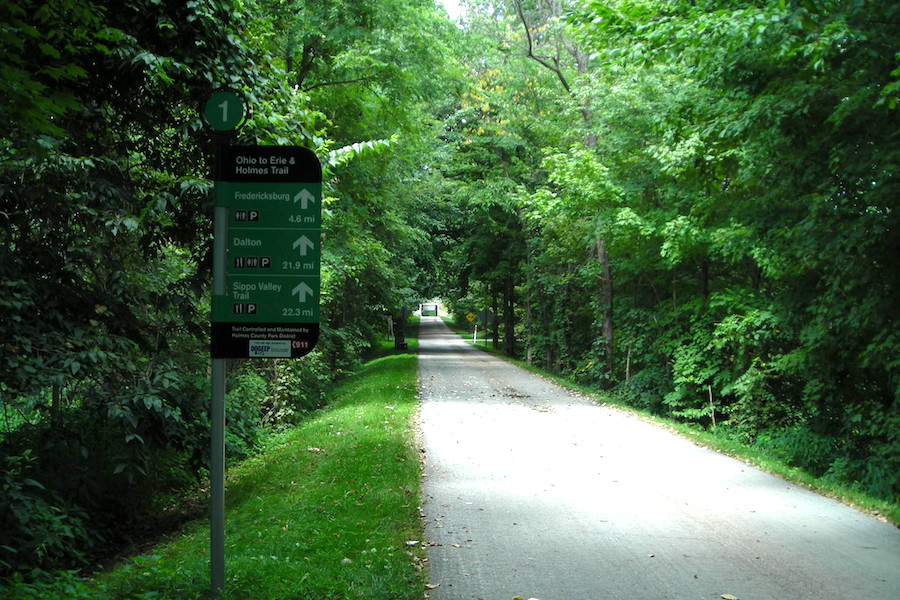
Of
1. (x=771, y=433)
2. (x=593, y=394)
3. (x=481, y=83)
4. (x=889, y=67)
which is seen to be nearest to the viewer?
(x=889, y=67)

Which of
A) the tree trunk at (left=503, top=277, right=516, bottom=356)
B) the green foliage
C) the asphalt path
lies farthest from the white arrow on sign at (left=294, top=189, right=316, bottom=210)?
the tree trunk at (left=503, top=277, right=516, bottom=356)

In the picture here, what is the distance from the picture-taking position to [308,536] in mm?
6148

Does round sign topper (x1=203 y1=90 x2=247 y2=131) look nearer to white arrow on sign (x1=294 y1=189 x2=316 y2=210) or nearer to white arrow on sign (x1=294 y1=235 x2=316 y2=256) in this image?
white arrow on sign (x1=294 y1=189 x2=316 y2=210)

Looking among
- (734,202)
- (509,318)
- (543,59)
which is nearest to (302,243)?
(734,202)

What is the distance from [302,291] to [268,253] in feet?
1.03

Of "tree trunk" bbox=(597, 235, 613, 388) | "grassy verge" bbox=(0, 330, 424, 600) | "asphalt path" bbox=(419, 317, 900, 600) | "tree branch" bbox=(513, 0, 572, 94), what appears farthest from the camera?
"tree branch" bbox=(513, 0, 572, 94)

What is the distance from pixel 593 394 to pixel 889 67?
43.4ft

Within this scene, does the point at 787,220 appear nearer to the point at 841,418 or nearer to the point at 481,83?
the point at 841,418

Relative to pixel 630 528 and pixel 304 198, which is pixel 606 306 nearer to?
pixel 630 528

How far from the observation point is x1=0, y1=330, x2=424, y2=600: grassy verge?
4867mm

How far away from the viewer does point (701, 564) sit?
571 centimetres

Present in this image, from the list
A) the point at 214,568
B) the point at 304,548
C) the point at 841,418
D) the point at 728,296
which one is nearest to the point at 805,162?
the point at 841,418

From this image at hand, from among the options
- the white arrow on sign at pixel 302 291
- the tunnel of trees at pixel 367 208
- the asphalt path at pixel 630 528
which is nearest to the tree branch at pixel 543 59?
the tunnel of trees at pixel 367 208

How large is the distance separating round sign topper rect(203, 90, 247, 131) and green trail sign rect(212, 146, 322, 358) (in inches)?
6.7
